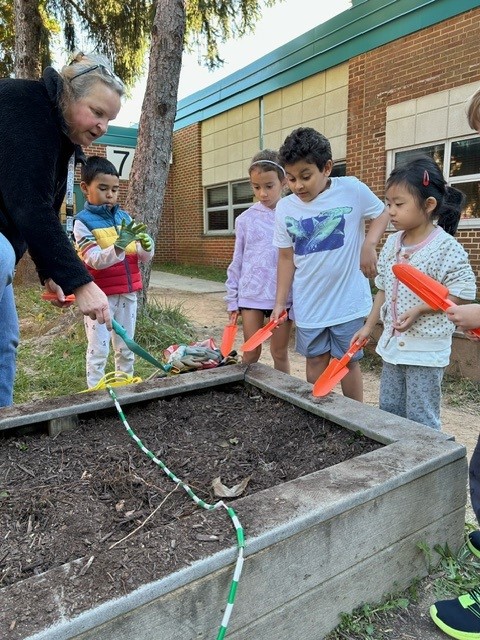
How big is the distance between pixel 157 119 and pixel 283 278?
2944mm

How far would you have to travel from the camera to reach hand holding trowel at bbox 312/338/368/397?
2.02m

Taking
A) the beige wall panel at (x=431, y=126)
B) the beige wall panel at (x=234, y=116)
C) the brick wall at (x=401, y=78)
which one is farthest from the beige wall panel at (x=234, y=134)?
the beige wall panel at (x=431, y=126)

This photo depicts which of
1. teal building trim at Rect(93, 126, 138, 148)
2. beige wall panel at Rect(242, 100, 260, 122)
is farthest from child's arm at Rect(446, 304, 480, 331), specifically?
teal building trim at Rect(93, 126, 138, 148)

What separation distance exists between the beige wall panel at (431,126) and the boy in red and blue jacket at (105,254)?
187 inches

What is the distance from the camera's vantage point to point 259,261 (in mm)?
2875

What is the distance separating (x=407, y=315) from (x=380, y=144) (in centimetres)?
578

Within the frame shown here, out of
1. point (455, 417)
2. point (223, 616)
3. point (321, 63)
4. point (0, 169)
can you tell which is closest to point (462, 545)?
point (223, 616)

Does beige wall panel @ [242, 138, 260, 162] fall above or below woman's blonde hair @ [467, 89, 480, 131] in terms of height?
above

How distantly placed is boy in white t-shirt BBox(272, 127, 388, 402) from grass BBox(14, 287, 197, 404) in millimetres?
1698

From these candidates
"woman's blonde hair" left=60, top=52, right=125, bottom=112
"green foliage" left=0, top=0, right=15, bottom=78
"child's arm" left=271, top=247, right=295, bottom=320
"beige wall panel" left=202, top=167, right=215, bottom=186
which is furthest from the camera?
"beige wall panel" left=202, top=167, right=215, bottom=186

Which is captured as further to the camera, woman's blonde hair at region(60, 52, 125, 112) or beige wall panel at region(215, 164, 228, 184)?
beige wall panel at region(215, 164, 228, 184)

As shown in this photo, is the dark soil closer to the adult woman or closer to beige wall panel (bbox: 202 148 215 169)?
the adult woman

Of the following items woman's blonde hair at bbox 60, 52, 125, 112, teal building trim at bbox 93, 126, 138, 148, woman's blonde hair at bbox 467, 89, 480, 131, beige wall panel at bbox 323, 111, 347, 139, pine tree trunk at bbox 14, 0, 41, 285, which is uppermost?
pine tree trunk at bbox 14, 0, 41, 285

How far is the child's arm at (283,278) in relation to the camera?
8.22 ft
